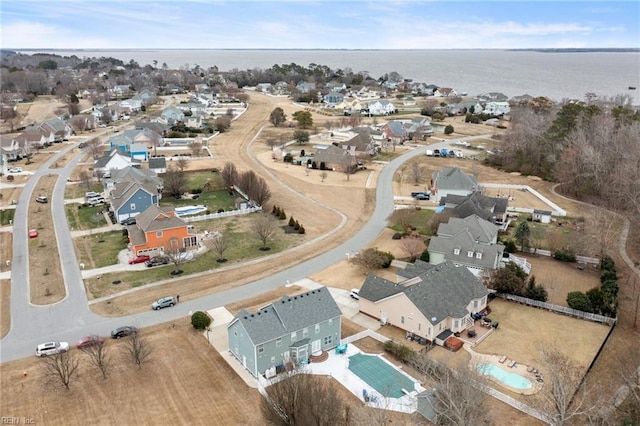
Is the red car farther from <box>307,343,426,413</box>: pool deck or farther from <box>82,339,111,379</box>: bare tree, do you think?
<box>307,343,426,413</box>: pool deck

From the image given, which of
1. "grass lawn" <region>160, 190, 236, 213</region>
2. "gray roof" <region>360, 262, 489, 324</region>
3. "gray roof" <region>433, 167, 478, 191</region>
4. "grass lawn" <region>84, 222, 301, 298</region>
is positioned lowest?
"grass lawn" <region>84, 222, 301, 298</region>

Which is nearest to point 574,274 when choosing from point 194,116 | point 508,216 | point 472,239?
point 472,239

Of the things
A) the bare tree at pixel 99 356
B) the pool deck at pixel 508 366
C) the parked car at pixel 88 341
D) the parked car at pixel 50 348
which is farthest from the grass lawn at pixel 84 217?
the pool deck at pixel 508 366

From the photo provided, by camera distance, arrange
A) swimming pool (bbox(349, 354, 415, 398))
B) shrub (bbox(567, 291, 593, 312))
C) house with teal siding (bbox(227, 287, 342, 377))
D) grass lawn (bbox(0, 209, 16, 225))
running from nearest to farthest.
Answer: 1. swimming pool (bbox(349, 354, 415, 398))
2. house with teal siding (bbox(227, 287, 342, 377))
3. shrub (bbox(567, 291, 593, 312))
4. grass lawn (bbox(0, 209, 16, 225))

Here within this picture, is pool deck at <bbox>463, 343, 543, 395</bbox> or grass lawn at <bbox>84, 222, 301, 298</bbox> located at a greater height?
grass lawn at <bbox>84, 222, 301, 298</bbox>

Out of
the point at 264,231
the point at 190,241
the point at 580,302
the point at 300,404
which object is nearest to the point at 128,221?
the point at 190,241

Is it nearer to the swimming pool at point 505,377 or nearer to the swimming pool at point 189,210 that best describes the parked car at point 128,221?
the swimming pool at point 189,210

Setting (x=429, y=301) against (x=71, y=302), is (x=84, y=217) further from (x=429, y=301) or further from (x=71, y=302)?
(x=429, y=301)

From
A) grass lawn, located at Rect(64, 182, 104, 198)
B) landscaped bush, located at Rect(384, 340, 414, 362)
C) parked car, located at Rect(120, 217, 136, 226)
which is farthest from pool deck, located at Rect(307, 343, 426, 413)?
grass lawn, located at Rect(64, 182, 104, 198)
